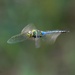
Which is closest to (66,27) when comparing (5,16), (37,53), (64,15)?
(64,15)

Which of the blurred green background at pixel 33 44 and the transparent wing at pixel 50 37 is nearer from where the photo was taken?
the transparent wing at pixel 50 37

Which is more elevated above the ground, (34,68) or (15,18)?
(15,18)

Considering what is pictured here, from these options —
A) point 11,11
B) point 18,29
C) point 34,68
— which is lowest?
point 34,68

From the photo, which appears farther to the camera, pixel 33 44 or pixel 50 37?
pixel 33 44

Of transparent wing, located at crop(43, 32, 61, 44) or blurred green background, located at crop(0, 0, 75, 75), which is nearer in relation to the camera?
transparent wing, located at crop(43, 32, 61, 44)

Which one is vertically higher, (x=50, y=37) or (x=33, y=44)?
(x=33, y=44)

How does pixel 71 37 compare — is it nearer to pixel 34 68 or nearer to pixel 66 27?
pixel 66 27

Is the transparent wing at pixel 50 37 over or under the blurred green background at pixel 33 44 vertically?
under

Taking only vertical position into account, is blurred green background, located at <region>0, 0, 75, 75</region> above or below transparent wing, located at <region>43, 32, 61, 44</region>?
above
